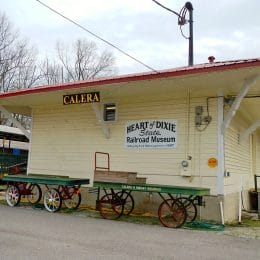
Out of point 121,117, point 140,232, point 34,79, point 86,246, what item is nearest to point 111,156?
point 121,117

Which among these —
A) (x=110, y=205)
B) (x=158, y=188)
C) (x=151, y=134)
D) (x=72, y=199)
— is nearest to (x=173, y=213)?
(x=158, y=188)

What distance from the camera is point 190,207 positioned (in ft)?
33.7

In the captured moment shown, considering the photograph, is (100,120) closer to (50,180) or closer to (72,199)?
(50,180)

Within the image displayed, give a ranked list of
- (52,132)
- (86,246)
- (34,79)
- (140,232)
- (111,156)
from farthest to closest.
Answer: (34,79), (52,132), (111,156), (140,232), (86,246)

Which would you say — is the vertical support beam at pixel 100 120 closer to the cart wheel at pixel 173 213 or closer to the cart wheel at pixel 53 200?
the cart wheel at pixel 53 200

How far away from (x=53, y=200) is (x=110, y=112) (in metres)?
3.11

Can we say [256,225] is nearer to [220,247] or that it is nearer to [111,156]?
[220,247]

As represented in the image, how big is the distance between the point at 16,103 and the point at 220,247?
9.16 meters

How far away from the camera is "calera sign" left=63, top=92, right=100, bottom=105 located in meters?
11.1

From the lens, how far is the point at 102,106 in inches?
490

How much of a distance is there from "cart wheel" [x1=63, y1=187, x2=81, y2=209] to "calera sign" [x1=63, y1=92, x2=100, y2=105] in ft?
7.95

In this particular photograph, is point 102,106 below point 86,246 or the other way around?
the other way around

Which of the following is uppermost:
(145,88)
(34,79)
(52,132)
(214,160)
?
(34,79)

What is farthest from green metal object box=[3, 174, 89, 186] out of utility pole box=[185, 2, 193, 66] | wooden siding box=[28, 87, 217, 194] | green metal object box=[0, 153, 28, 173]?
utility pole box=[185, 2, 193, 66]
